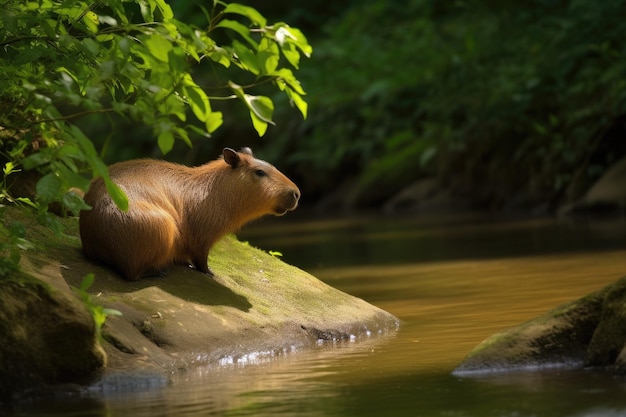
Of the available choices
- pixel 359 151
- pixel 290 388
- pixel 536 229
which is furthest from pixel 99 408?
pixel 359 151

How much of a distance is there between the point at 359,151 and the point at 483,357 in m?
20.1

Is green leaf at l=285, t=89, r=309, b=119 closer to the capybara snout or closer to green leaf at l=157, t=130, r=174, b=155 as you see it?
green leaf at l=157, t=130, r=174, b=155

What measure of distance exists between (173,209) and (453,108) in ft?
50.1

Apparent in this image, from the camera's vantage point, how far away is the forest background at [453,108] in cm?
2025

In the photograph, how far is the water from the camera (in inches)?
222

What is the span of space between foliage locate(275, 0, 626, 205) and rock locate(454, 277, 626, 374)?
41.0 ft

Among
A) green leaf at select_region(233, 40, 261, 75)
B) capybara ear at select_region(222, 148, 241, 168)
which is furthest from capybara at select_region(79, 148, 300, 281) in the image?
green leaf at select_region(233, 40, 261, 75)

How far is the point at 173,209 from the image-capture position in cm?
832

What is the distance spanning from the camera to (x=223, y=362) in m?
7.34

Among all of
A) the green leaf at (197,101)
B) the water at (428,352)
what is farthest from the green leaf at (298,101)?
the water at (428,352)

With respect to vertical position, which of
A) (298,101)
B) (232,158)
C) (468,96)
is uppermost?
(468,96)

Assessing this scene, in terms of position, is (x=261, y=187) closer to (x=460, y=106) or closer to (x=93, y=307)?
(x=93, y=307)

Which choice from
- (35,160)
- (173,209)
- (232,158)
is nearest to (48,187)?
(35,160)

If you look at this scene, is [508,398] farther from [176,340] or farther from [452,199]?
[452,199]
